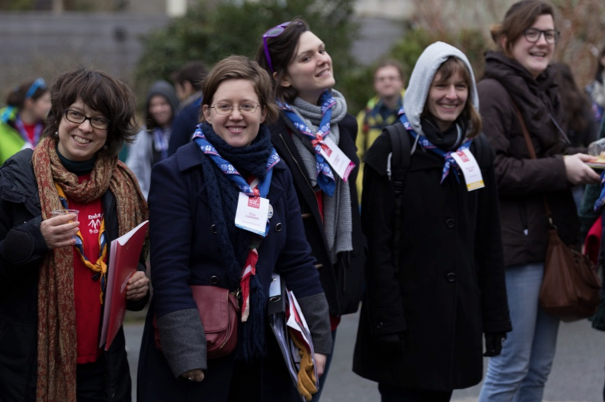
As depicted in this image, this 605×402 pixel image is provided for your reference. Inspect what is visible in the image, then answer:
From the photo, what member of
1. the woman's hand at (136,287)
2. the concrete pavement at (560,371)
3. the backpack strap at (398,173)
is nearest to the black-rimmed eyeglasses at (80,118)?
the woman's hand at (136,287)

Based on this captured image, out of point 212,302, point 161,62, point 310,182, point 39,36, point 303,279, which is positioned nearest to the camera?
point 212,302

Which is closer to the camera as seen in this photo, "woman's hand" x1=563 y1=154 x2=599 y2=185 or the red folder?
the red folder

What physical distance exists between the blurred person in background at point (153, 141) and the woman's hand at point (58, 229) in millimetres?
4814

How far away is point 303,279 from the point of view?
3.72 m

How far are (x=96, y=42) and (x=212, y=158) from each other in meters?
16.6

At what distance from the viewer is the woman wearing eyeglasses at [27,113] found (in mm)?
7609

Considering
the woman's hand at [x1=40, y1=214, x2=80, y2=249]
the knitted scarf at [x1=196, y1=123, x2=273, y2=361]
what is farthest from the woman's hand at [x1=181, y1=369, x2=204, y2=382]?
the woman's hand at [x1=40, y1=214, x2=80, y2=249]

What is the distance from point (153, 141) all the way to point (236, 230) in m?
4.94

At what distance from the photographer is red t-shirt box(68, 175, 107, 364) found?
3.54 m

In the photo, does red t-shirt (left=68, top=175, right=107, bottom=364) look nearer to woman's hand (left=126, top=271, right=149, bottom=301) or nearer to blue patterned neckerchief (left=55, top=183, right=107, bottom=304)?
blue patterned neckerchief (left=55, top=183, right=107, bottom=304)

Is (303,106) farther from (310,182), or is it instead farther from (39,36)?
(39,36)

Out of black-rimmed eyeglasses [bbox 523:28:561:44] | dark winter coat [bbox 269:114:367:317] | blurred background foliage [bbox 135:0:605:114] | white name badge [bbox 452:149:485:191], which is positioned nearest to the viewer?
dark winter coat [bbox 269:114:367:317]

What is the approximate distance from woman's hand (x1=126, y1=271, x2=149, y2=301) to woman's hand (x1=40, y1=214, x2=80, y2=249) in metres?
0.37

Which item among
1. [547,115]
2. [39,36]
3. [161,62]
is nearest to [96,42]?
[39,36]
